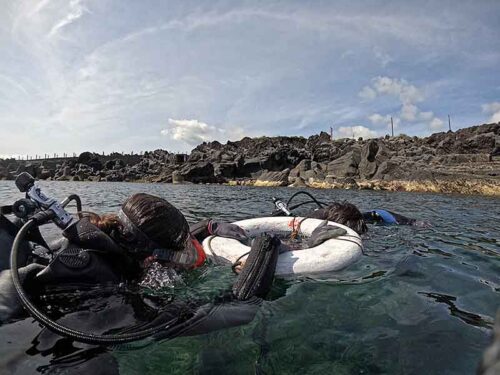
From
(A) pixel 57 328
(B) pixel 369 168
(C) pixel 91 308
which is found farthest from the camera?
(B) pixel 369 168

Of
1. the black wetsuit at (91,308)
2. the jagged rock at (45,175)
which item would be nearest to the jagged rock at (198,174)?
the jagged rock at (45,175)

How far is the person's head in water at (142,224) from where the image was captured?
329cm

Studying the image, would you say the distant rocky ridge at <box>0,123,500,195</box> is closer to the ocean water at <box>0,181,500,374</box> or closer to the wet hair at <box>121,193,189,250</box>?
the ocean water at <box>0,181,500,374</box>

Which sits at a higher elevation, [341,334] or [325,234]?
[325,234]

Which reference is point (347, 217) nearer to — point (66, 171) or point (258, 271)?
point (258, 271)

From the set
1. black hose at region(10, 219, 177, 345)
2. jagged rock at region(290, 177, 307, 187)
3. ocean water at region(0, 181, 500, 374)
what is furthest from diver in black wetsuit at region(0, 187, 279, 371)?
jagged rock at region(290, 177, 307, 187)

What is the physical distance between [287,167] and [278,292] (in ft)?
149

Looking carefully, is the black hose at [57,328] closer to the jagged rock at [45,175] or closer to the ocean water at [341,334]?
the ocean water at [341,334]

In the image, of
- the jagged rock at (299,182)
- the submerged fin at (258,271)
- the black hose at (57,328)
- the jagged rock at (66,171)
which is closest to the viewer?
the black hose at (57,328)

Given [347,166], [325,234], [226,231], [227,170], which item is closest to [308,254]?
[325,234]

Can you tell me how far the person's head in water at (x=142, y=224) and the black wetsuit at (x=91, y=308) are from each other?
17 cm

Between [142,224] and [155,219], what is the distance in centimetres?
13

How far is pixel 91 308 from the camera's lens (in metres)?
2.88

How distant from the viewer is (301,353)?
8.78 ft
